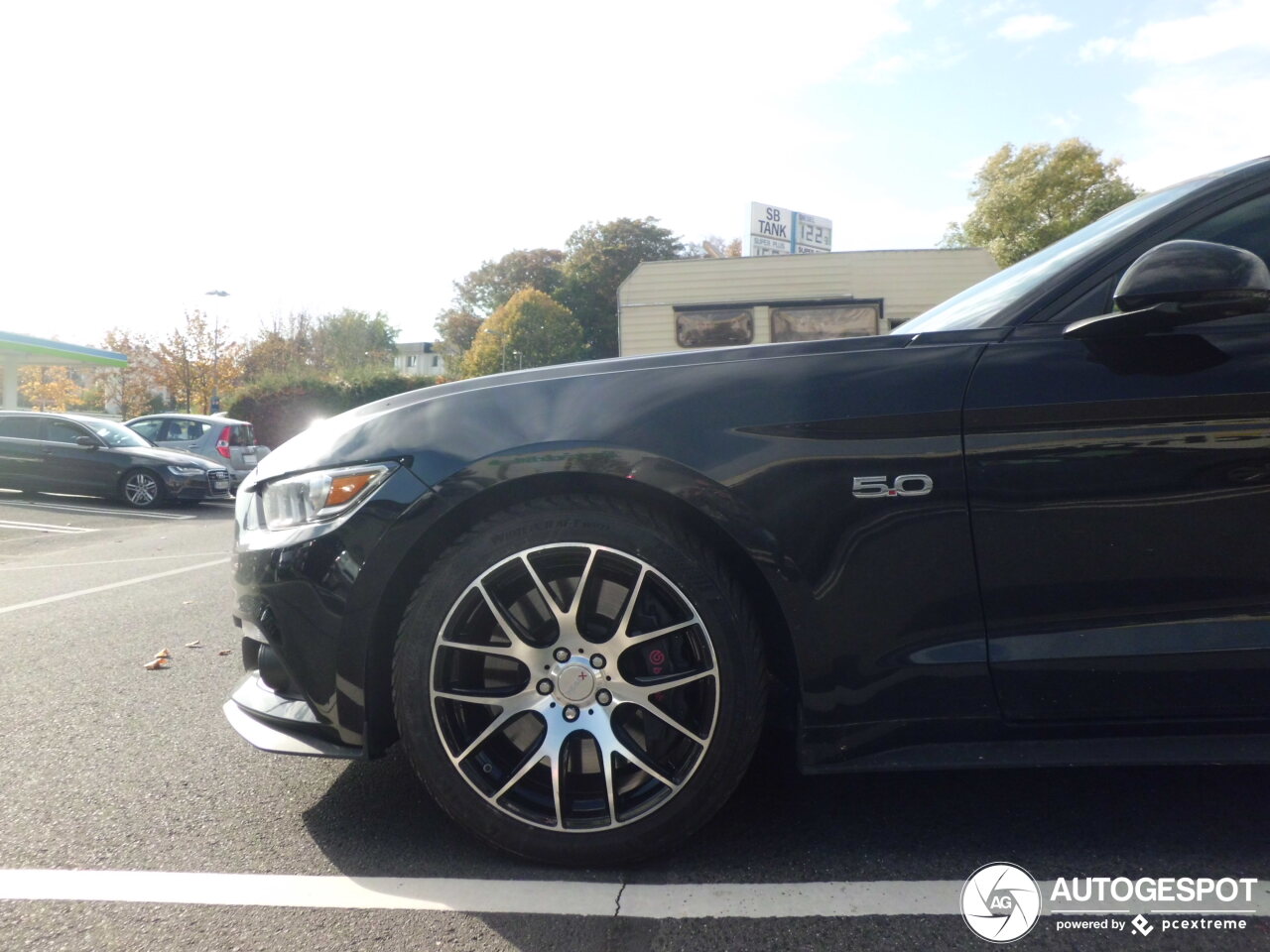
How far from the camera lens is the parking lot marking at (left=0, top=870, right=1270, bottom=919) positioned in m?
1.99

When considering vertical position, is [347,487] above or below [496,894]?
above

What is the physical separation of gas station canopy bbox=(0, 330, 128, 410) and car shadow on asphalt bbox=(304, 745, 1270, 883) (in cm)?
3247

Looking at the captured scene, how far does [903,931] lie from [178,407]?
4728cm

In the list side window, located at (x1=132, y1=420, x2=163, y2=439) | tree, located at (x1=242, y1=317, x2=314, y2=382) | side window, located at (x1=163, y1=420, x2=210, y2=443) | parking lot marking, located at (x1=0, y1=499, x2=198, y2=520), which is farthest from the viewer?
tree, located at (x1=242, y1=317, x2=314, y2=382)

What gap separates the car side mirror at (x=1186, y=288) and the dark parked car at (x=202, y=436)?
17475 millimetres

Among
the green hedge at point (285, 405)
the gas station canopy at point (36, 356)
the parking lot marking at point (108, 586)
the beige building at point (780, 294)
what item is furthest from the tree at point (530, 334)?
the parking lot marking at point (108, 586)

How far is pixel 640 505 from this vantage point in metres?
2.25

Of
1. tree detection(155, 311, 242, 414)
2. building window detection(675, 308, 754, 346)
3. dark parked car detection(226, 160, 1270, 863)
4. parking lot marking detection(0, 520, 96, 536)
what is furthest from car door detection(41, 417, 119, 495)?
tree detection(155, 311, 242, 414)

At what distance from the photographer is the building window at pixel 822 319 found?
13.9 meters

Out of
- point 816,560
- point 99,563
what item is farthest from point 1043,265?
point 99,563

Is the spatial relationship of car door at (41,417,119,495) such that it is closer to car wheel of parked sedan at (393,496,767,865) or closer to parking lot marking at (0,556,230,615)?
parking lot marking at (0,556,230,615)

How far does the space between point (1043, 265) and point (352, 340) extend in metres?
78.5

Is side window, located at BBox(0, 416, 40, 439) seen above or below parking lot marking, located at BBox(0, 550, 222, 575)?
above

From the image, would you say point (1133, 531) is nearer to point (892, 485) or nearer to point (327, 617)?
point (892, 485)
